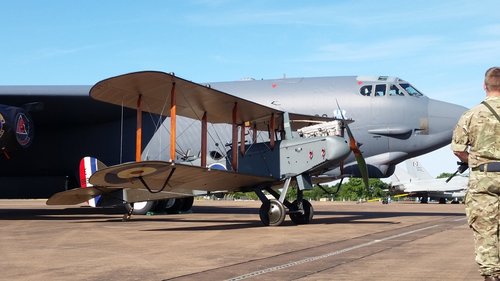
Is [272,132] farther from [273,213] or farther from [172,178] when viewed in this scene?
[172,178]

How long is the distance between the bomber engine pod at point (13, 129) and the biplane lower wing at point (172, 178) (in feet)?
15.7

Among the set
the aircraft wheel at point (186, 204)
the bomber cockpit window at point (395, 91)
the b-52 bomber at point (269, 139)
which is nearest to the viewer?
the b-52 bomber at point (269, 139)

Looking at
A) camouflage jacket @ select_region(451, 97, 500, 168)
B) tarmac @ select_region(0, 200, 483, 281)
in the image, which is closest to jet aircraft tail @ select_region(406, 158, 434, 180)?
tarmac @ select_region(0, 200, 483, 281)

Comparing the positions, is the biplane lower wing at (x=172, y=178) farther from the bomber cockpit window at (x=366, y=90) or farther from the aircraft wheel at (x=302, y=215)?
the bomber cockpit window at (x=366, y=90)

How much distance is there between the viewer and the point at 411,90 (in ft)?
Result: 73.2

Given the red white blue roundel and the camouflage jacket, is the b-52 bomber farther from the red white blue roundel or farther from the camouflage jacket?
the camouflage jacket

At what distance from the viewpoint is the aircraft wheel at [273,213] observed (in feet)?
54.0

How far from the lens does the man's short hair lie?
17.0ft

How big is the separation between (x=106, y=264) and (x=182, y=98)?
8.31m

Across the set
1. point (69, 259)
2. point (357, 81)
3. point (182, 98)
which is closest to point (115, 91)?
point (182, 98)

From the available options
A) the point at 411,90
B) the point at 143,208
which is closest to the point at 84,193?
the point at 143,208

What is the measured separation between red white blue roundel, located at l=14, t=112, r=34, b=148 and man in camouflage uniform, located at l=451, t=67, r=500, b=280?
54.9 ft

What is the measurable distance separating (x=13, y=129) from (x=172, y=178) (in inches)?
247

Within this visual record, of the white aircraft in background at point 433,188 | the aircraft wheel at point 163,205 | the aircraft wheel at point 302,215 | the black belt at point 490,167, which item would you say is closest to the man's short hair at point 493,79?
the black belt at point 490,167
